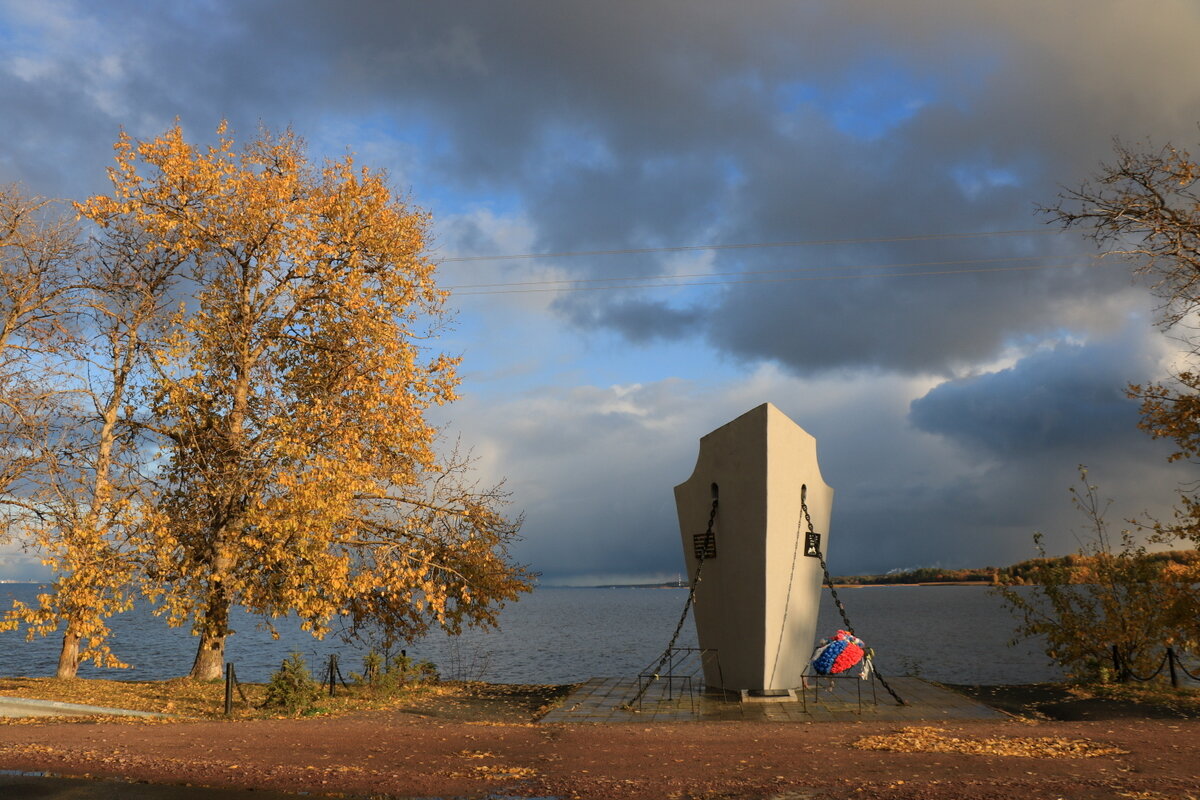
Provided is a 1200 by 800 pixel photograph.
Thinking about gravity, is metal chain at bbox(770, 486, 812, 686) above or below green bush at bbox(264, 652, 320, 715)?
above

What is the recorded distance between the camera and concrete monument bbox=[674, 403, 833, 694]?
630 inches

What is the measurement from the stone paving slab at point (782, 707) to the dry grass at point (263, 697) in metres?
0.93

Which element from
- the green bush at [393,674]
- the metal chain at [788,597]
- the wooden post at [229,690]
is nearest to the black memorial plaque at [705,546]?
the metal chain at [788,597]

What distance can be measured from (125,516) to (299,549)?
11.0ft

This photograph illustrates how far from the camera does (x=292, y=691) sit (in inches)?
601

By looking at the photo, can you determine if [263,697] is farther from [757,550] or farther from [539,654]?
[539,654]

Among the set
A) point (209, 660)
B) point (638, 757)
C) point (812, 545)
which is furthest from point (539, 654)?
point (638, 757)

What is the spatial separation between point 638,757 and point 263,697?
30.8ft

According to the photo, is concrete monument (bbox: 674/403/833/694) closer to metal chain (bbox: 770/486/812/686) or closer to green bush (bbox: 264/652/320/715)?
metal chain (bbox: 770/486/812/686)

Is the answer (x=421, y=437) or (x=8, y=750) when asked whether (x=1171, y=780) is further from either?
(x=421, y=437)

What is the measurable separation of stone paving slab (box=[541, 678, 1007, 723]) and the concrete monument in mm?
756

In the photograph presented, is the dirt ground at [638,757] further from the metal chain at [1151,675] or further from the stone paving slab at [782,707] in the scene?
the metal chain at [1151,675]

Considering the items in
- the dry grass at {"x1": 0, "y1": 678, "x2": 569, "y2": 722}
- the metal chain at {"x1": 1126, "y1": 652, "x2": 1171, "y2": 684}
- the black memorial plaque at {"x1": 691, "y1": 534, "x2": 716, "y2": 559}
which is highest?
the black memorial plaque at {"x1": 691, "y1": 534, "x2": 716, "y2": 559}

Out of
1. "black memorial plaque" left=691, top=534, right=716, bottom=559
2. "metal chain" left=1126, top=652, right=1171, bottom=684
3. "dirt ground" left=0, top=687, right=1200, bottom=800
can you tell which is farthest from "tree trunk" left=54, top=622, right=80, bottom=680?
"metal chain" left=1126, top=652, right=1171, bottom=684
